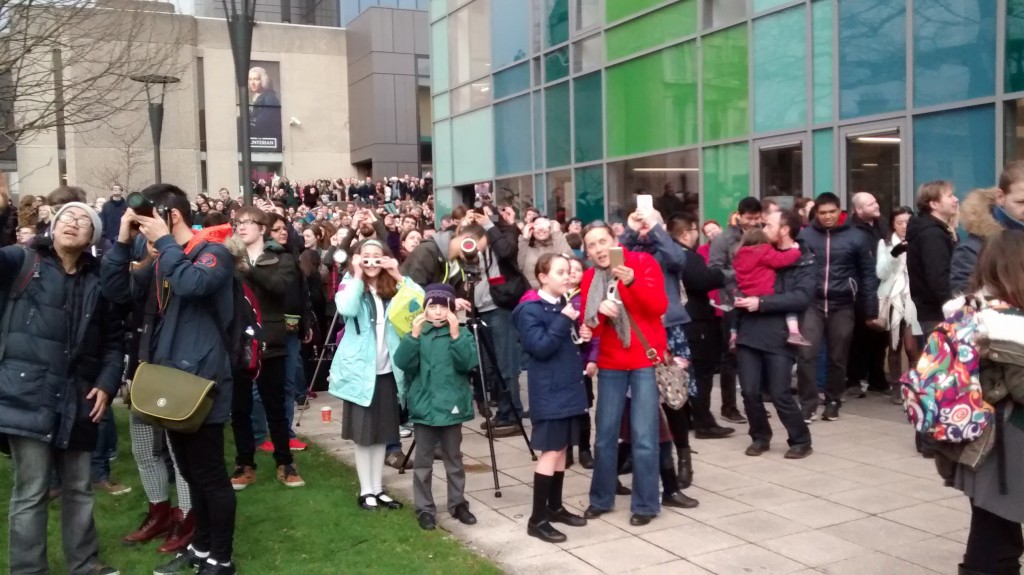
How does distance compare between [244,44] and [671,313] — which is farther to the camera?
[244,44]

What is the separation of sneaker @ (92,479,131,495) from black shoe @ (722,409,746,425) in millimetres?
5216

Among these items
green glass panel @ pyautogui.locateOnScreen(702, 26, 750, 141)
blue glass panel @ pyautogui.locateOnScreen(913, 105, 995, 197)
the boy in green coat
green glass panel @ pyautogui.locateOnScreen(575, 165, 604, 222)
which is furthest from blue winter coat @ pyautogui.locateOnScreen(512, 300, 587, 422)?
green glass panel @ pyautogui.locateOnScreen(575, 165, 604, 222)

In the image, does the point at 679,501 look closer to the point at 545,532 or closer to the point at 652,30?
the point at 545,532

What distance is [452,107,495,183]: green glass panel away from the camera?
18172 millimetres

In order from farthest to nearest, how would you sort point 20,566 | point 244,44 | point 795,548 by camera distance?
point 244,44 < point 795,548 < point 20,566

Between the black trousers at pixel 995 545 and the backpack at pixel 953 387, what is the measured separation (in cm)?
38

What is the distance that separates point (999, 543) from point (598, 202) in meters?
11.5

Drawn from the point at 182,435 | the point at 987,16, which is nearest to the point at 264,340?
the point at 182,435

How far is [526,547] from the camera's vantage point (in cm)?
525

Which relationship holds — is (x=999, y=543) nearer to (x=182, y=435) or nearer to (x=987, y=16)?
(x=182, y=435)

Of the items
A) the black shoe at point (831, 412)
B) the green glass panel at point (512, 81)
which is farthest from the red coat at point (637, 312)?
the green glass panel at point (512, 81)

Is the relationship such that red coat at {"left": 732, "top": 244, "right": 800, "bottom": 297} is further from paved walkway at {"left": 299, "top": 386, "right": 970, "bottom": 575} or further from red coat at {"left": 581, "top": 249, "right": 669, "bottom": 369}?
red coat at {"left": 581, "top": 249, "right": 669, "bottom": 369}

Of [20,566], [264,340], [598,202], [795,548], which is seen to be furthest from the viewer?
[598,202]

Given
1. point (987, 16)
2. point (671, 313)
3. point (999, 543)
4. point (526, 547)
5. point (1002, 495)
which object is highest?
point (987, 16)
